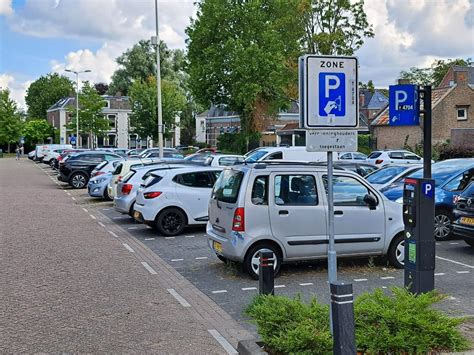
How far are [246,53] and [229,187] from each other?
115 ft

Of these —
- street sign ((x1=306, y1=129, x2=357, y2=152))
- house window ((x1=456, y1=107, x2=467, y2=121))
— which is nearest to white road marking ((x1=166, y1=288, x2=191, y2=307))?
street sign ((x1=306, y1=129, x2=357, y2=152))

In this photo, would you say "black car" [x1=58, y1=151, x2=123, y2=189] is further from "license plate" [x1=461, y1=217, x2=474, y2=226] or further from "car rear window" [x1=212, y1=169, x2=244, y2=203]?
"license plate" [x1=461, y1=217, x2=474, y2=226]

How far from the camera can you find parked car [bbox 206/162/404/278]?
29.8 feet

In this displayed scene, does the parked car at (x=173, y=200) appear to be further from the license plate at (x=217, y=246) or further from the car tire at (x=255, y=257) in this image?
the car tire at (x=255, y=257)

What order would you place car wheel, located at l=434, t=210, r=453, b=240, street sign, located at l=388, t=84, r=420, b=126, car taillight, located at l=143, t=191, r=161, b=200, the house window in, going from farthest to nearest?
the house window, car taillight, located at l=143, t=191, r=161, b=200, car wheel, located at l=434, t=210, r=453, b=240, street sign, located at l=388, t=84, r=420, b=126

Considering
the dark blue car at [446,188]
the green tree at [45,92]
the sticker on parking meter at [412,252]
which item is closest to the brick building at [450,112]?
the dark blue car at [446,188]

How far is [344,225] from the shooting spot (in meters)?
9.60

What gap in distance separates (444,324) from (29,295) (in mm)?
5679

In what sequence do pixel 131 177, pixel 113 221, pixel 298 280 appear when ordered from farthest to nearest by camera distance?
pixel 113 221
pixel 131 177
pixel 298 280

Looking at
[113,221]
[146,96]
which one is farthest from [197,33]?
[113,221]

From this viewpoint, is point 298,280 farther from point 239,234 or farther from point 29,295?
point 29,295

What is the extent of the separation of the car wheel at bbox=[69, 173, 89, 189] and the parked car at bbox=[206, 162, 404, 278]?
21.2 metres

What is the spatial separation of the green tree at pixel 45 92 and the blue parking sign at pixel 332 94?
4590 inches

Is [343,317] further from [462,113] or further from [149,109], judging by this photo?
[149,109]
